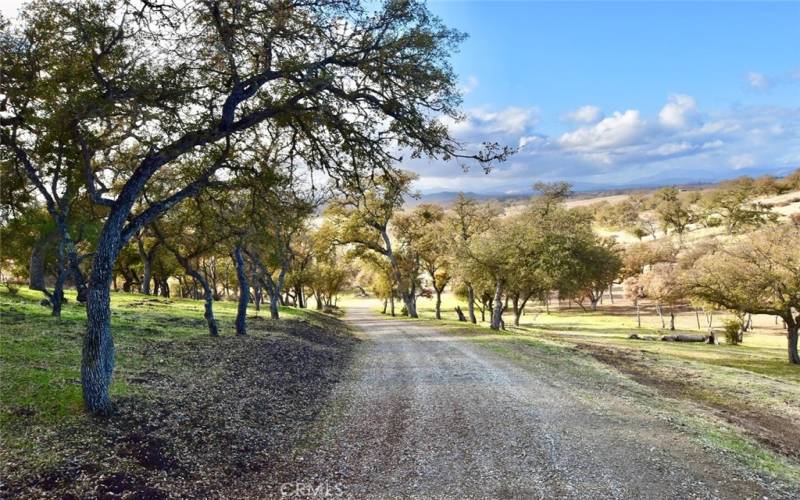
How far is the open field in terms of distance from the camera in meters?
7.14

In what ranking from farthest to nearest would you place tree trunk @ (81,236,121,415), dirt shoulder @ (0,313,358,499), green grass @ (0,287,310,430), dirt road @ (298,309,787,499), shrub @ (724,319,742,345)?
shrub @ (724,319,742,345), tree trunk @ (81,236,121,415), green grass @ (0,287,310,430), dirt road @ (298,309,787,499), dirt shoulder @ (0,313,358,499)

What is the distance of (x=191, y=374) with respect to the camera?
13.7m

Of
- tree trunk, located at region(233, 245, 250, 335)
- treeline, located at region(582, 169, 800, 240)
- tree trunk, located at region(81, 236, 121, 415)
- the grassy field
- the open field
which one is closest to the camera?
the open field

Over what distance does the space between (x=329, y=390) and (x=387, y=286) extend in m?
49.3

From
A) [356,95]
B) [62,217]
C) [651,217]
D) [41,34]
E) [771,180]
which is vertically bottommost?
[62,217]

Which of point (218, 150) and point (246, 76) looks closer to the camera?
point (246, 76)

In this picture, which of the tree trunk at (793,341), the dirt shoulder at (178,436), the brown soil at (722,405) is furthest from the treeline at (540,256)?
the brown soil at (722,405)

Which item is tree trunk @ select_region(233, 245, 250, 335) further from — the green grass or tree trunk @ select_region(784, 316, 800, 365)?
tree trunk @ select_region(784, 316, 800, 365)

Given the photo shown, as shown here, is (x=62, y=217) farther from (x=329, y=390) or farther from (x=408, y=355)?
(x=408, y=355)

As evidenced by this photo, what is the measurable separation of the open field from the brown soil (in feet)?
36.6

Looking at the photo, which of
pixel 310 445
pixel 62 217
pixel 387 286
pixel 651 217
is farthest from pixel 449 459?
pixel 651 217

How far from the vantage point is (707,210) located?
10219cm

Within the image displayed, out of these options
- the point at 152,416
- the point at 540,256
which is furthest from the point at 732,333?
the point at 152,416

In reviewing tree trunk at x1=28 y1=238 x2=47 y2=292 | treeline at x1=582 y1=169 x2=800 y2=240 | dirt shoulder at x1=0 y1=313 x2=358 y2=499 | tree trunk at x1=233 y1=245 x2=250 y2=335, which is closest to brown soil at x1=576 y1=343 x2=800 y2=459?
dirt shoulder at x1=0 y1=313 x2=358 y2=499
